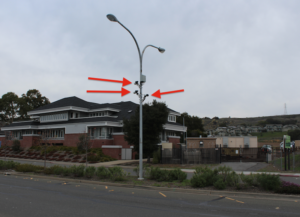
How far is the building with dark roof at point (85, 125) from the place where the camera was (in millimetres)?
38469

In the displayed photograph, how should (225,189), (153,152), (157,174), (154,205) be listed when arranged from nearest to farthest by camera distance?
(154,205), (225,189), (157,174), (153,152)

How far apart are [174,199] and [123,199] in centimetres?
191

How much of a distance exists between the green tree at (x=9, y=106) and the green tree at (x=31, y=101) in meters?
1.97

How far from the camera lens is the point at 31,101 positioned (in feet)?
260

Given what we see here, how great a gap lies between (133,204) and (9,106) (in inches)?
3155

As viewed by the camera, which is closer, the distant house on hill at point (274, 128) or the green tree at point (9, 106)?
the green tree at point (9, 106)

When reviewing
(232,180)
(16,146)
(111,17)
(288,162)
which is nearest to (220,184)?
(232,180)

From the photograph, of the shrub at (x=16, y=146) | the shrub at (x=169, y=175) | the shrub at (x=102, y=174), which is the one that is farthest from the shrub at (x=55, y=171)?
the shrub at (x=16, y=146)

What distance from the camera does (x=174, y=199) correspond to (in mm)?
9547

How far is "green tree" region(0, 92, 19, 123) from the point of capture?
7581 cm

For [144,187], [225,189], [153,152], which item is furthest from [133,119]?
[225,189]

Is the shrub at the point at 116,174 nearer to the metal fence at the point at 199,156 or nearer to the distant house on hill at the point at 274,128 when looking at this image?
the metal fence at the point at 199,156

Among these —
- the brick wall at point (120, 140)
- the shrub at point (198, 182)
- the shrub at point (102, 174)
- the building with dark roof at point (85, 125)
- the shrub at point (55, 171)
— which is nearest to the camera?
the shrub at point (198, 182)

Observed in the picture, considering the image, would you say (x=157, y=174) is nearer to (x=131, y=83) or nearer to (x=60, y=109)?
(x=131, y=83)
